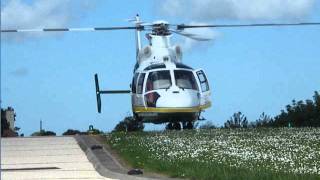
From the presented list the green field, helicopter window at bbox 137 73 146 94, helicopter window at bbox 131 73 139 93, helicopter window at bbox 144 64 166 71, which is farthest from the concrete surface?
helicopter window at bbox 131 73 139 93

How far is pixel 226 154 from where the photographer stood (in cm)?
1705

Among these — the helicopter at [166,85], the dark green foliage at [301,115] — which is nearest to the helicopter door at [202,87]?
the helicopter at [166,85]

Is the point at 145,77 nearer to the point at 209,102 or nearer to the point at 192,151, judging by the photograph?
the point at 209,102

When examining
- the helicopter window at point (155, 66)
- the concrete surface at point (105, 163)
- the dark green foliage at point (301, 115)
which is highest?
the helicopter window at point (155, 66)

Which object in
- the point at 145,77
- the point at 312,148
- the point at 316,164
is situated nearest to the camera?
the point at 316,164

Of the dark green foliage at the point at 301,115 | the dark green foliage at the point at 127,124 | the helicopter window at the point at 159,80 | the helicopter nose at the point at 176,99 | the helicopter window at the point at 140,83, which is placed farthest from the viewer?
the dark green foliage at the point at 127,124

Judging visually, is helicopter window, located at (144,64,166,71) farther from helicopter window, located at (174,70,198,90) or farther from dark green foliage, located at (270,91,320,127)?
dark green foliage, located at (270,91,320,127)

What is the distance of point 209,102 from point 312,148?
16338 mm

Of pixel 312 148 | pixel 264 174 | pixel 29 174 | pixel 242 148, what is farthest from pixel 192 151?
pixel 264 174

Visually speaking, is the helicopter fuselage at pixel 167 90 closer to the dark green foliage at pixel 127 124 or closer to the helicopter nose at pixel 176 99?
the helicopter nose at pixel 176 99

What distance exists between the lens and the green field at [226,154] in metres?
13.1

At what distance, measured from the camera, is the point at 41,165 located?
17297 mm

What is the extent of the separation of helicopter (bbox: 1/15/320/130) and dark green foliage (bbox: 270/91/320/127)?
754cm

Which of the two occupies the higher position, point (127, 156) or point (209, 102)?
point (209, 102)
